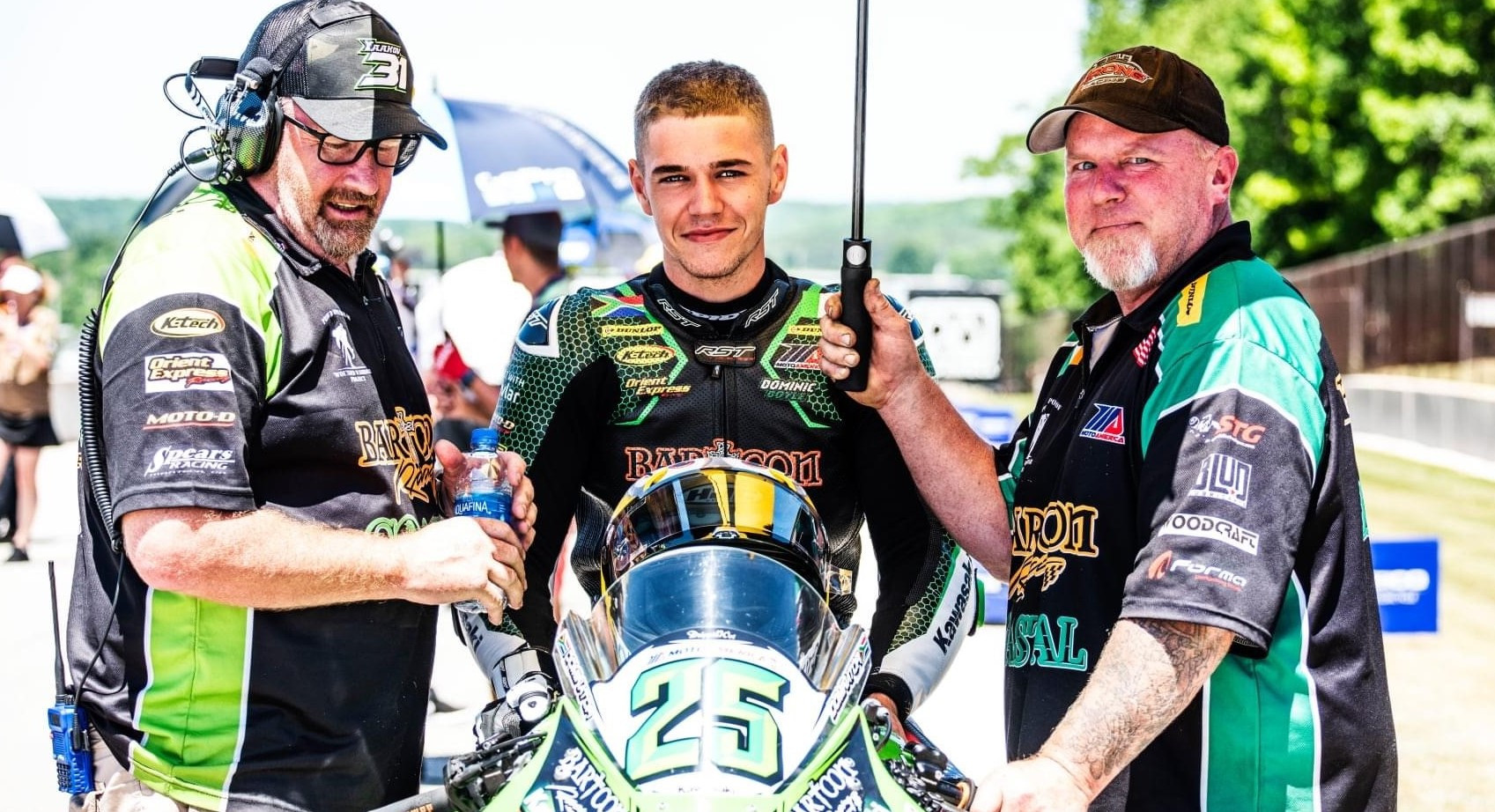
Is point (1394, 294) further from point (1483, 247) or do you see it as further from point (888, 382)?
point (888, 382)

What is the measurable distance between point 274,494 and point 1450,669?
7500 mm

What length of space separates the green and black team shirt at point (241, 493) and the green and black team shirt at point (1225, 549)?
134cm

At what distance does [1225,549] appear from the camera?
7.63ft

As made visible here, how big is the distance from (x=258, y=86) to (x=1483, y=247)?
67.2ft

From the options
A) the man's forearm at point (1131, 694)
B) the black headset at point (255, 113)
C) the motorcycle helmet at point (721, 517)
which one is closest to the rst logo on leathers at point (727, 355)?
the motorcycle helmet at point (721, 517)

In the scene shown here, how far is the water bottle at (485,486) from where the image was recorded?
2584 mm

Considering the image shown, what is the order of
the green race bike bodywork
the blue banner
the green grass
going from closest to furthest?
the green race bike bodywork
the blue banner
the green grass

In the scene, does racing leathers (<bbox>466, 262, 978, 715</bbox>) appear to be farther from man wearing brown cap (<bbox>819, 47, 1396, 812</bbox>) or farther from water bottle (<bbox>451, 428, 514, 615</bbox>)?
water bottle (<bbox>451, 428, 514, 615</bbox>)

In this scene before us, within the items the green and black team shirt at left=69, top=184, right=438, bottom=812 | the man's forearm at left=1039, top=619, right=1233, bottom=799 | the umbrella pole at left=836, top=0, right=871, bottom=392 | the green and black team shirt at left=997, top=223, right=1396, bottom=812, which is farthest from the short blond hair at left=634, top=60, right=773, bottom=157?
the man's forearm at left=1039, top=619, right=1233, bottom=799

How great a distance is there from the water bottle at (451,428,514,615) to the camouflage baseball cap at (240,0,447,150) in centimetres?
68

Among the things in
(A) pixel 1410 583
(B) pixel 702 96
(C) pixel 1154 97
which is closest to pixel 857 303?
(B) pixel 702 96

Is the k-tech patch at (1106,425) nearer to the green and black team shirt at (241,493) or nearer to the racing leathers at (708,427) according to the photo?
the racing leathers at (708,427)

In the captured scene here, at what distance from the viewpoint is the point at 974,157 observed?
2153 inches

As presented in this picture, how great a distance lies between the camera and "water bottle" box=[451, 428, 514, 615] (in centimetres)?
258
